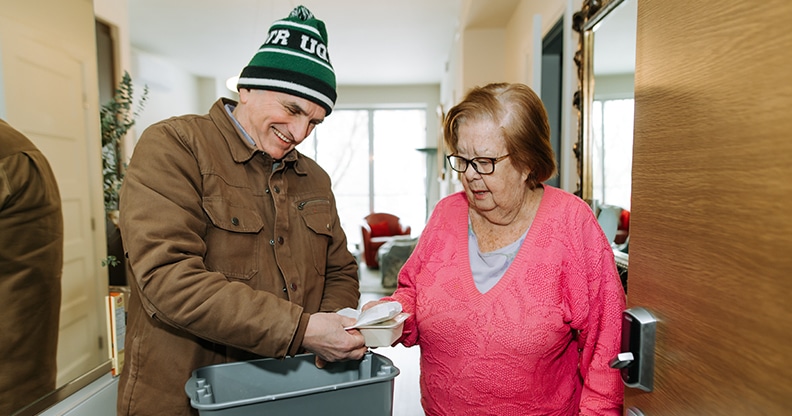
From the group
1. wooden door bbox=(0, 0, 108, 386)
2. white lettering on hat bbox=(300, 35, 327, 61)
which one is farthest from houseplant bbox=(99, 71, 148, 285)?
white lettering on hat bbox=(300, 35, 327, 61)

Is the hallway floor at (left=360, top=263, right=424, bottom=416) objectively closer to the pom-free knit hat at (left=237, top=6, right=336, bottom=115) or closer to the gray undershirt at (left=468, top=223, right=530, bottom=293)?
the gray undershirt at (left=468, top=223, right=530, bottom=293)

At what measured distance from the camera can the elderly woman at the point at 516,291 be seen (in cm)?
106

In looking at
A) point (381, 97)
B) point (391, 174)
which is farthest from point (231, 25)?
point (391, 174)

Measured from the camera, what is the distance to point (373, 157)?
881 centimetres

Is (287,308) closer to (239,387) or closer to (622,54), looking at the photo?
(239,387)

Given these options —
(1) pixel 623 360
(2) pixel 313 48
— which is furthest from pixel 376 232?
(1) pixel 623 360

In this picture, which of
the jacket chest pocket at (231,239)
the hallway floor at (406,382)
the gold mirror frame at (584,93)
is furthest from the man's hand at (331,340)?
the hallway floor at (406,382)

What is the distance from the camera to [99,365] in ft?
4.72

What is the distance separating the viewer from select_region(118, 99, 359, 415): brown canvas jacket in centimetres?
95

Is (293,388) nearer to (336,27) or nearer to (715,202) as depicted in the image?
(715,202)

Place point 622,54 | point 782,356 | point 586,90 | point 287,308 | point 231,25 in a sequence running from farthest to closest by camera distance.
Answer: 1. point 231,25
2. point 586,90
3. point 622,54
4. point 287,308
5. point 782,356

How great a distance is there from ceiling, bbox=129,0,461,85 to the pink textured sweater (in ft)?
12.8

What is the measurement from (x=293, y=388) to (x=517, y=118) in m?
0.82

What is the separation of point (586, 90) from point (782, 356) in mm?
1460
